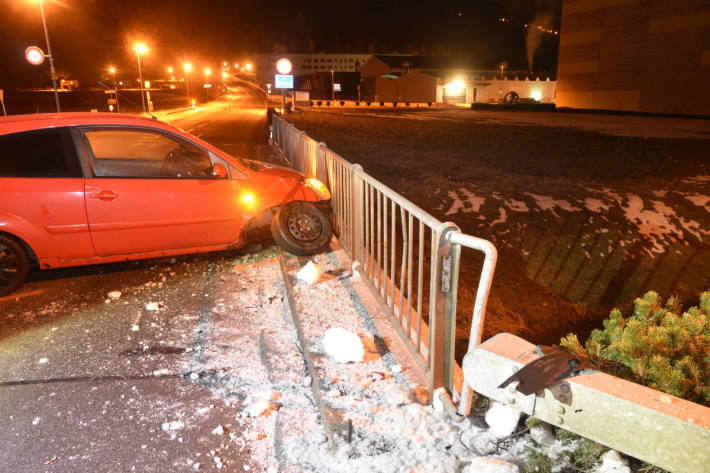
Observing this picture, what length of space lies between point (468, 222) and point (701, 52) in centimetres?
2746

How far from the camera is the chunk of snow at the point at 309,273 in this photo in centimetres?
520

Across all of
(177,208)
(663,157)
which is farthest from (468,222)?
(663,157)

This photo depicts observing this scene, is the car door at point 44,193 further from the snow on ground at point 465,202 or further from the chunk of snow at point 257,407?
the snow on ground at point 465,202

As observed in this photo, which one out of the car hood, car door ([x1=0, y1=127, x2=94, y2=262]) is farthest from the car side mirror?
car door ([x1=0, y1=127, x2=94, y2=262])

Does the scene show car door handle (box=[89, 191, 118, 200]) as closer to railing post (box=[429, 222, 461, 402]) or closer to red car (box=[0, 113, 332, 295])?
red car (box=[0, 113, 332, 295])

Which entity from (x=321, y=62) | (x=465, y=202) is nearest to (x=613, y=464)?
(x=465, y=202)

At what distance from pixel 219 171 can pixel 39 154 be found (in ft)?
5.65

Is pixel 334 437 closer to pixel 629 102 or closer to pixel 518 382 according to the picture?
pixel 518 382

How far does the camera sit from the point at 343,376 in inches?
139

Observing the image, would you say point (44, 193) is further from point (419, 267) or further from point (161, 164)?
point (419, 267)

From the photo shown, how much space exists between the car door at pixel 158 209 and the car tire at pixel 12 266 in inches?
25.7

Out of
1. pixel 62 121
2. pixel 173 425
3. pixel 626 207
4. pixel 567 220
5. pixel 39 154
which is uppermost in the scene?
pixel 62 121

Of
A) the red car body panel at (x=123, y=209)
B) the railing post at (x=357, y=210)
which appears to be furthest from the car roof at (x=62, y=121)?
the railing post at (x=357, y=210)

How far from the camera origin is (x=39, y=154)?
15.9ft
